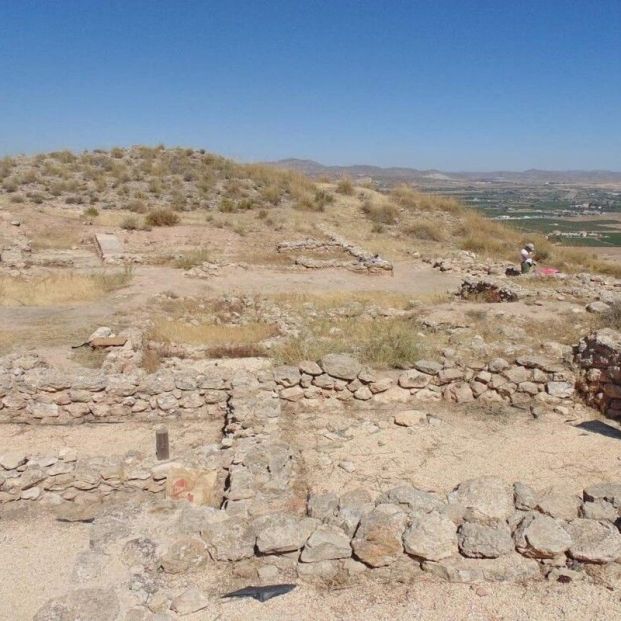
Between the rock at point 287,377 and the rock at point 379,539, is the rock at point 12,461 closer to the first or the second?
the rock at point 287,377

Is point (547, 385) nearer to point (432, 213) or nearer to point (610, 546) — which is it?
point (610, 546)

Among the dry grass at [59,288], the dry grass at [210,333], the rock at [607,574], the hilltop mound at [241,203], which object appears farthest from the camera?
the hilltop mound at [241,203]

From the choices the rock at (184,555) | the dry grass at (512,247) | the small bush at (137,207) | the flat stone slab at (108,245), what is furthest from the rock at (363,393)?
the small bush at (137,207)

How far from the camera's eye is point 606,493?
14.5 feet

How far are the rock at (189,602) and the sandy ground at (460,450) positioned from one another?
1802 millimetres

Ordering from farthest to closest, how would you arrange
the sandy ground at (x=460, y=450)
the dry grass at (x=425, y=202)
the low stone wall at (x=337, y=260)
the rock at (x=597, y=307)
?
the dry grass at (x=425, y=202) < the low stone wall at (x=337, y=260) < the rock at (x=597, y=307) < the sandy ground at (x=460, y=450)

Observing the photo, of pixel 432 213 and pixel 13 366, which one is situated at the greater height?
pixel 432 213

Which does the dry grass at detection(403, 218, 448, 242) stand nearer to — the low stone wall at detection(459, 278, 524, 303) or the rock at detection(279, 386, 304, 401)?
the low stone wall at detection(459, 278, 524, 303)

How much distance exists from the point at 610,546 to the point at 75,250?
53.8 ft

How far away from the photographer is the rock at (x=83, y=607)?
331 centimetres

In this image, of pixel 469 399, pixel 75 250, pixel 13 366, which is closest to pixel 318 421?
pixel 469 399

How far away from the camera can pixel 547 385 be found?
6.86 m

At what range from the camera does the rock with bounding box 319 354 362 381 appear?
6805 millimetres

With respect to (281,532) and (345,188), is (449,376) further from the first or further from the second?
(345,188)
